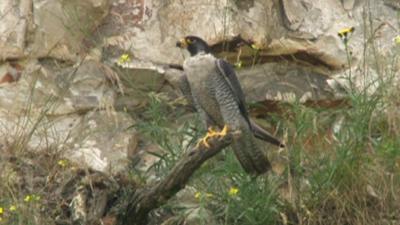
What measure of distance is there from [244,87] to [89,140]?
0.88 m

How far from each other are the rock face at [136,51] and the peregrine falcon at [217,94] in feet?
1.42

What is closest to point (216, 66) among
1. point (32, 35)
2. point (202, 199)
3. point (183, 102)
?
point (183, 102)

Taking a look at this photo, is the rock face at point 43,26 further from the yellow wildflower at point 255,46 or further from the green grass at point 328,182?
the green grass at point 328,182

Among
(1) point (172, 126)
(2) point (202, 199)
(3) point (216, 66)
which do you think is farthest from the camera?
(1) point (172, 126)

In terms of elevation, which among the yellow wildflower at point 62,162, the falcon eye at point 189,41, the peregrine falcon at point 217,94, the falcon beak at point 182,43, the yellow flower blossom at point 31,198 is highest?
the falcon eye at point 189,41

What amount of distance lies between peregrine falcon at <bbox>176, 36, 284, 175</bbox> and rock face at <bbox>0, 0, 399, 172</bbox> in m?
0.43

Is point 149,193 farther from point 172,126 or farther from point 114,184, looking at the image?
point 172,126

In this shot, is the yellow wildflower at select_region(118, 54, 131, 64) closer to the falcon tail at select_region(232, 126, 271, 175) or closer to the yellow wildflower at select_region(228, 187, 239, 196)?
the falcon tail at select_region(232, 126, 271, 175)

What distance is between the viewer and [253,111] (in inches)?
264

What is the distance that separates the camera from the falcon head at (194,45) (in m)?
6.09

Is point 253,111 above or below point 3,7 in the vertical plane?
below

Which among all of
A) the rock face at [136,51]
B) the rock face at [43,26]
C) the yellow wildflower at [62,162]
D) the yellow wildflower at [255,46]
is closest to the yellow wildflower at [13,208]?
the yellow wildflower at [62,162]

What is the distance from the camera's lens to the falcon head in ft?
20.0

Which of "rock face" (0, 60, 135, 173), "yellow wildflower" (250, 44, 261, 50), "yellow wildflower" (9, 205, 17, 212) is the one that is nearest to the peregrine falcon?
"yellow wildflower" (250, 44, 261, 50)
